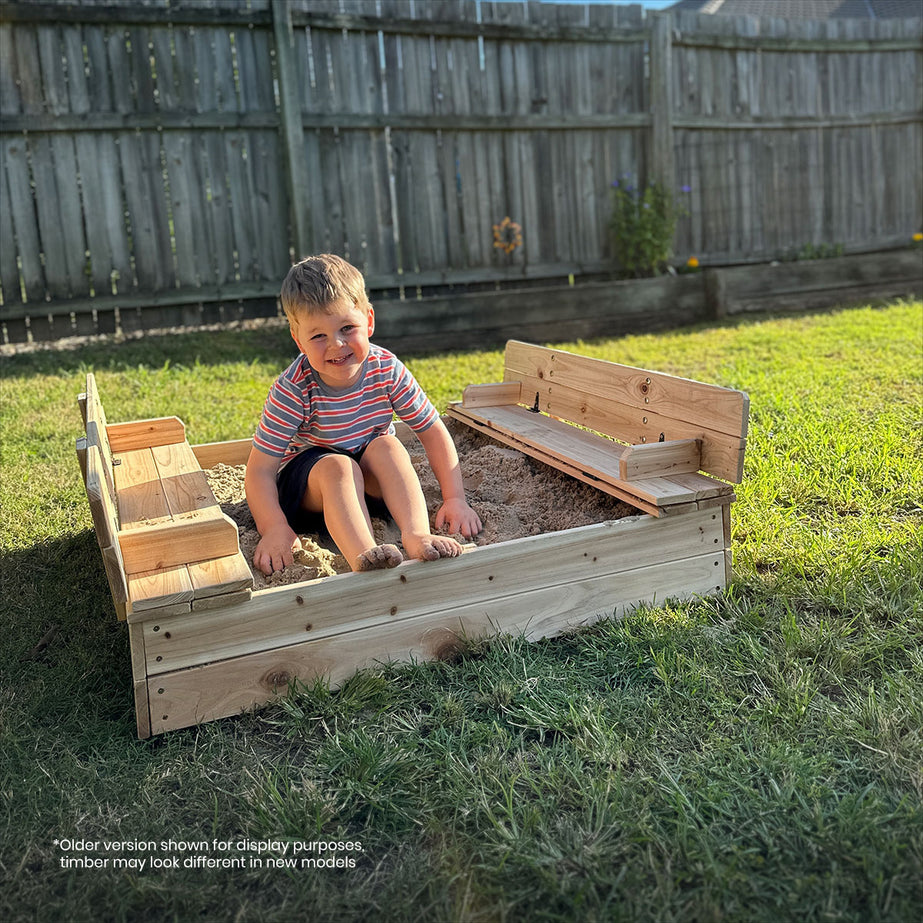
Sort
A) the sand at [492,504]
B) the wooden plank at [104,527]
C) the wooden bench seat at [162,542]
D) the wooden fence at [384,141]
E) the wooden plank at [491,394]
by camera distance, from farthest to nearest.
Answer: the wooden fence at [384,141] < the wooden plank at [491,394] < the sand at [492,504] < the wooden bench seat at [162,542] < the wooden plank at [104,527]

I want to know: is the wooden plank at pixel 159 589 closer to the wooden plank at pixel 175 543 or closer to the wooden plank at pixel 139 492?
the wooden plank at pixel 175 543

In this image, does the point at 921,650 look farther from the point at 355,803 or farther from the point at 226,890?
the point at 226,890

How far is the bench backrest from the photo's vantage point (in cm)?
258

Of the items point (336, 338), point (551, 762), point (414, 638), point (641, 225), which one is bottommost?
point (551, 762)

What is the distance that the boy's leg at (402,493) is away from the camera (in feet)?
7.56

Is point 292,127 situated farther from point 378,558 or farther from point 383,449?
point 378,558

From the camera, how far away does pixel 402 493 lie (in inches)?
105

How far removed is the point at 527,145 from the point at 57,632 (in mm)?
5955

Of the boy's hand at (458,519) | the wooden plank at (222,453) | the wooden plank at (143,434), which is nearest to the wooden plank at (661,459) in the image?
the boy's hand at (458,519)

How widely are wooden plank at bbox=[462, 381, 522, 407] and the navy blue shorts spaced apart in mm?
1030

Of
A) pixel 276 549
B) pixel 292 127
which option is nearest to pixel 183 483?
pixel 276 549

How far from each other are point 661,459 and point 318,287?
3.66 ft

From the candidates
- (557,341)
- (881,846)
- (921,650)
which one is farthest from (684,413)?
(557,341)

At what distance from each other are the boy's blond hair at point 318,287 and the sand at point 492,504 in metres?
0.71
